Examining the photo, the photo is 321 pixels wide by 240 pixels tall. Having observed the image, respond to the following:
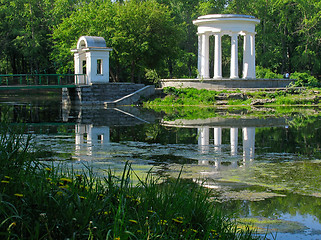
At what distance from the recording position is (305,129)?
22.3 meters

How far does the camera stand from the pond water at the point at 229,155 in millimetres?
9148

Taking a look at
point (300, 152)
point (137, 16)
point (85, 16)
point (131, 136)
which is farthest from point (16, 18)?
point (300, 152)

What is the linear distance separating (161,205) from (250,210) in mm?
3103

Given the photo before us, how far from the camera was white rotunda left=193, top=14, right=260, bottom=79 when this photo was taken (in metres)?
48.5

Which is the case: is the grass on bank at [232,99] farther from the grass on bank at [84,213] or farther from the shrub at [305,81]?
the grass on bank at [84,213]

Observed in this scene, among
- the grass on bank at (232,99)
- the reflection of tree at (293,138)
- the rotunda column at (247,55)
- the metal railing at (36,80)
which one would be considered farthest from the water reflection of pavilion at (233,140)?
the rotunda column at (247,55)

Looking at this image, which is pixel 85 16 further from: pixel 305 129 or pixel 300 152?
pixel 300 152

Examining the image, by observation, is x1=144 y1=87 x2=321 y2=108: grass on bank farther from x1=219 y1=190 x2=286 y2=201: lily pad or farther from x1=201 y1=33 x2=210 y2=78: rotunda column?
x1=219 y1=190 x2=286 y2=201: lily pad

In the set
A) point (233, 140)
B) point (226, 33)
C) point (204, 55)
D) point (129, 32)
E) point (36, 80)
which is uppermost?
point (129, 32)

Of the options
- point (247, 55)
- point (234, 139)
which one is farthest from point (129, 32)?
point (234, 139)

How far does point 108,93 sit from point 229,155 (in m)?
29.8

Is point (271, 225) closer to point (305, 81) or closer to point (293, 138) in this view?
point (293, 138)

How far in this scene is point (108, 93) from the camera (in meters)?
44.2

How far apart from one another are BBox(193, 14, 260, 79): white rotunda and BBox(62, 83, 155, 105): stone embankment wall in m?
7.13
